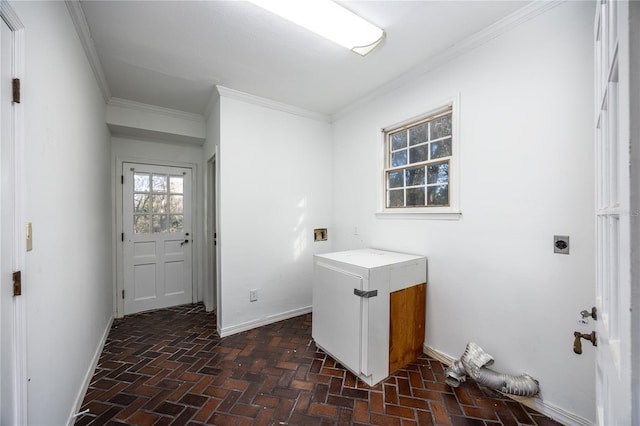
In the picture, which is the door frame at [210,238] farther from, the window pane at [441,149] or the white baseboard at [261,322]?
the window pane at [441,149]

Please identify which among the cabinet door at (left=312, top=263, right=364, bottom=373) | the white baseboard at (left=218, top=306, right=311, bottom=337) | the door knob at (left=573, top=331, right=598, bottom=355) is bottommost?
the white baseboard at (left=218, top=306, right=311, bottom=337)

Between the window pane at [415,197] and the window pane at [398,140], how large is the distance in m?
0.51

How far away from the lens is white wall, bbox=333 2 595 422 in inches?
62.1

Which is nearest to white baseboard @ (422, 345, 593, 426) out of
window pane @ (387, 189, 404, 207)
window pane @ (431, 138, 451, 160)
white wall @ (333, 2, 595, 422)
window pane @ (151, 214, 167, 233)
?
white wall @ (333, 2, 595, 422)

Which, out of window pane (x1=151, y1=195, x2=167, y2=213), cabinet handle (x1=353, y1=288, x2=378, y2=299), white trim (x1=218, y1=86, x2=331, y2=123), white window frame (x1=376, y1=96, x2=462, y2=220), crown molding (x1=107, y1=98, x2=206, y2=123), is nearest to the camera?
cabinet handle (x1=353, y1=288, x2=378, y2=299)

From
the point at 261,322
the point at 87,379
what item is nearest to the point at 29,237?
the point at 87,379

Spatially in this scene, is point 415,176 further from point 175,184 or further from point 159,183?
point 159,183

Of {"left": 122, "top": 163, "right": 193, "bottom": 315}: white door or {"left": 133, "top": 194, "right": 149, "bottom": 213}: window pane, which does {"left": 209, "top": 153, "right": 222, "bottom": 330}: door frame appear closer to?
{"left": 122, "top": 163, "right": 193, "bottom": 315}: white door

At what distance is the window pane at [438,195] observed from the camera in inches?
93.4

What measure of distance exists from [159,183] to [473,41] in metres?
4.05

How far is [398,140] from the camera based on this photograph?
2.85 metres

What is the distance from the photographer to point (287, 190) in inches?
132

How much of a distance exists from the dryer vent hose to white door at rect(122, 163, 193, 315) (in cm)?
361

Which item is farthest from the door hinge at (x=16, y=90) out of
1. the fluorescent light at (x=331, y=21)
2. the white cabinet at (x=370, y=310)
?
the white cabinet at (x=370, y=310)
